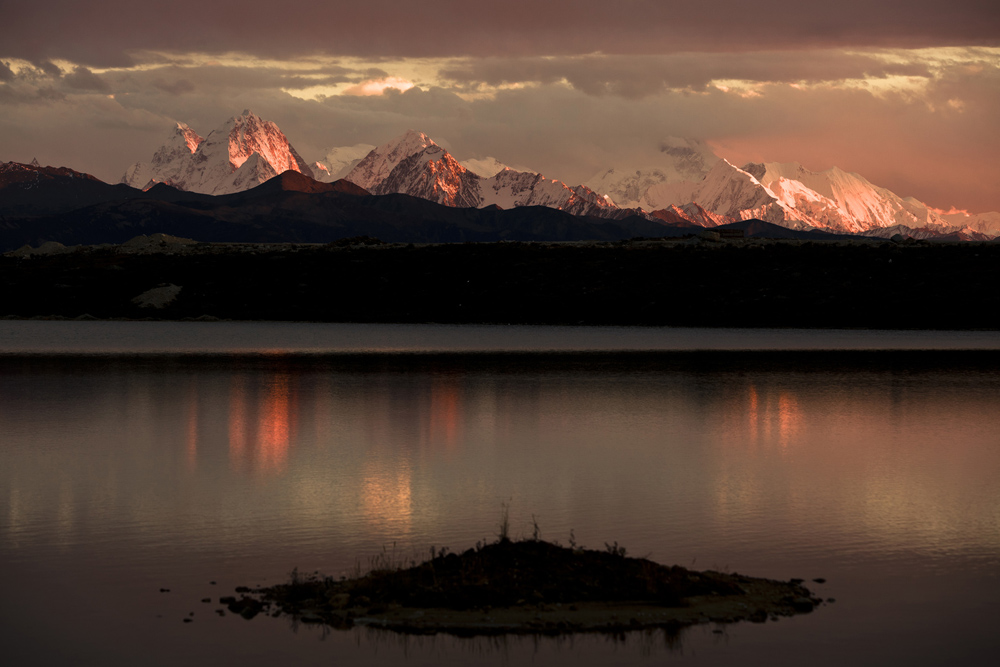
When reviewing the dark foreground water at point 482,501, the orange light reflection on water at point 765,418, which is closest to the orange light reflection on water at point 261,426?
the dark foreground water at point 482,501

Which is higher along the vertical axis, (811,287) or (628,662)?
(811,287)

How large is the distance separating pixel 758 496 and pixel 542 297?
10938cm

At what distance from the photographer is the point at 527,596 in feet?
53.8

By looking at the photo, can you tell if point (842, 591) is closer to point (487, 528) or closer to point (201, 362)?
point (487, 528)

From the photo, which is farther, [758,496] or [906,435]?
[906,435]

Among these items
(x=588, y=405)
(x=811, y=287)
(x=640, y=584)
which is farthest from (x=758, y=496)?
(x=811, y=287)

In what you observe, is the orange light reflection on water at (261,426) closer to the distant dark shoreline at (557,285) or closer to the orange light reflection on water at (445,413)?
the orange light reflection on water at (445,413)

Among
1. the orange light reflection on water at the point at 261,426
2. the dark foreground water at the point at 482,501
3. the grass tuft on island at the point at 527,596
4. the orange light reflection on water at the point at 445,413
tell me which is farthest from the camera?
the orange light reflection on water at the point at 445,413

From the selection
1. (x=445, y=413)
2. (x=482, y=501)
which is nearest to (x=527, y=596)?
(x=482, y=501)

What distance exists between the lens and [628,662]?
1434cm

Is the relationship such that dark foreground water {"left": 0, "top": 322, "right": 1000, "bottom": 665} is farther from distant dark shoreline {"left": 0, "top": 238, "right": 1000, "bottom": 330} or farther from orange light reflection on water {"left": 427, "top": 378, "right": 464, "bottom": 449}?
distant dark shoreline {"left": 0, "top": 238, "right": 1000, "bottom": 330}

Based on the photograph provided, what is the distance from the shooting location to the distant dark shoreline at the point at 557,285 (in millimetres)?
118000

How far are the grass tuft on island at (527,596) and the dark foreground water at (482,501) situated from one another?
43 centimetres

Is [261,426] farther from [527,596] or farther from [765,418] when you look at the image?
[527,596]
